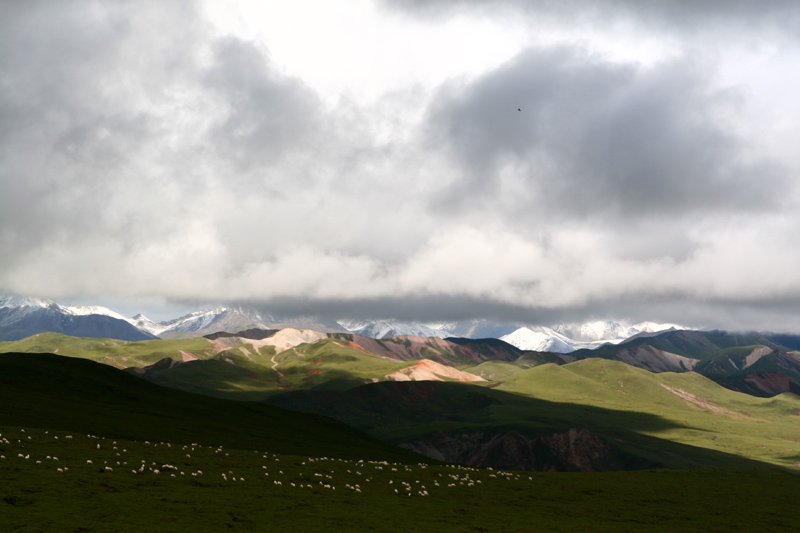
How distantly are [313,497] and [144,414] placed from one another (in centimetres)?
6323

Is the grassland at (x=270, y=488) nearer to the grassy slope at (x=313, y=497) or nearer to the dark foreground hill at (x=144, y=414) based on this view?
the grassy slope at (x=313, y=497)

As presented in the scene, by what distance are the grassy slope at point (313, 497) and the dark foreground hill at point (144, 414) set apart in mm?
20849

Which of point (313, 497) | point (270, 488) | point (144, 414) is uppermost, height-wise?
point (270, 488)

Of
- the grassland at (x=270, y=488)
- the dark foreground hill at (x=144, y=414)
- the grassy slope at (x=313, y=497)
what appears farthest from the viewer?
the dark foreground hill at (x=144, y=414)

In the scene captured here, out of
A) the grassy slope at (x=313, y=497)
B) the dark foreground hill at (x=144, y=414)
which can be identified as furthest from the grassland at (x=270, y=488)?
the dark foreground hill at (x=144, y=414)

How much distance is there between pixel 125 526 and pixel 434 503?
25.4 m

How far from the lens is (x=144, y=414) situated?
9644cm

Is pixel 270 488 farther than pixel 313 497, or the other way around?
pixel 270 488

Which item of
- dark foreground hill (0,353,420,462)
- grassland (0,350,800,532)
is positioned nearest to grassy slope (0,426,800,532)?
grassland (0,350,800,532)

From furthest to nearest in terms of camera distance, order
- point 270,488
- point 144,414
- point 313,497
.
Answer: point 144,414 < point 270,488 < point 313,497

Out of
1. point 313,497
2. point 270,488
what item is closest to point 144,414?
point 270,488

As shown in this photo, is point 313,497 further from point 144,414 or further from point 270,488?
point 144,414

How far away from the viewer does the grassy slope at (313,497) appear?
114ft

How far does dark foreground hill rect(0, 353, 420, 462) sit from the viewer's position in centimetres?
7831
